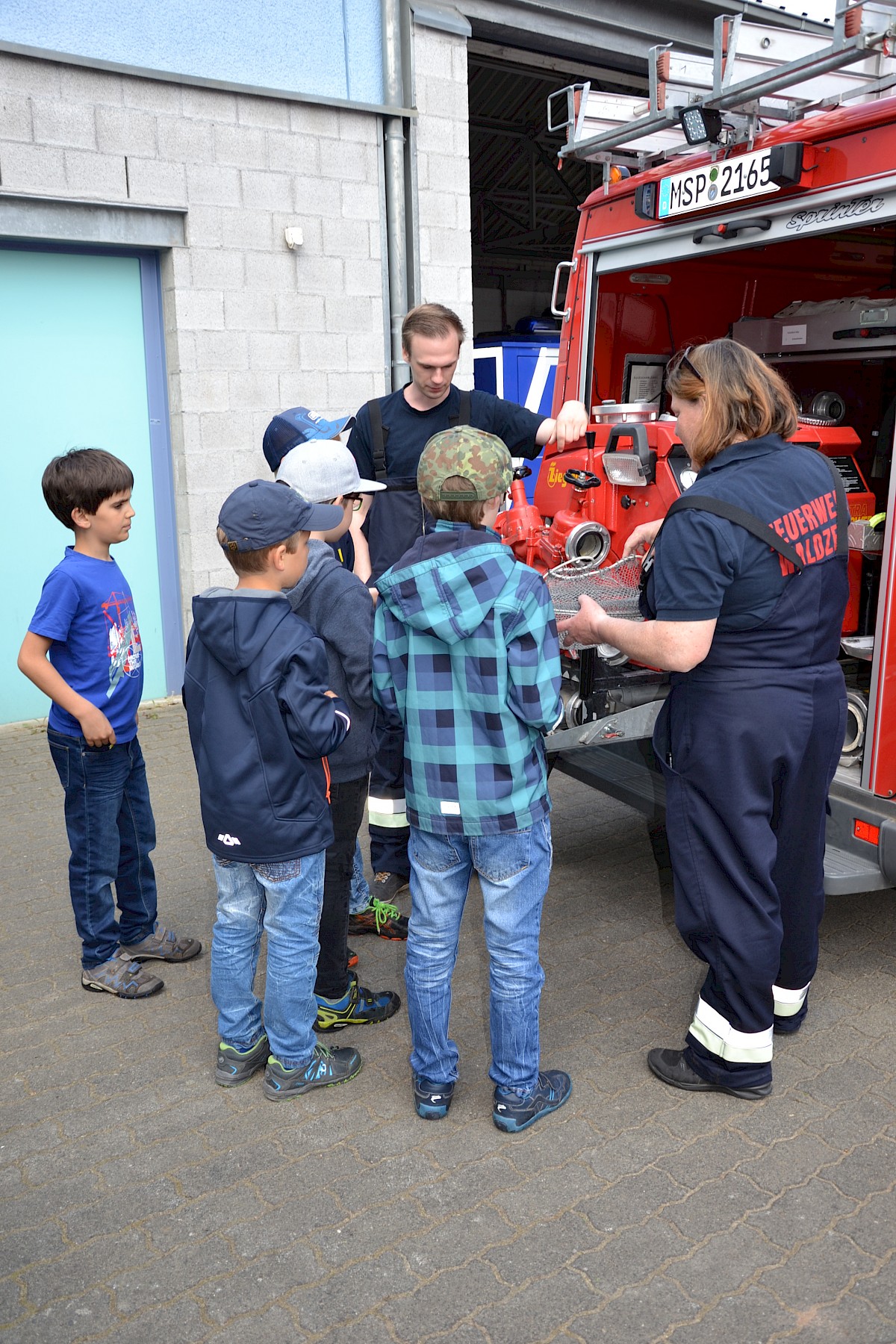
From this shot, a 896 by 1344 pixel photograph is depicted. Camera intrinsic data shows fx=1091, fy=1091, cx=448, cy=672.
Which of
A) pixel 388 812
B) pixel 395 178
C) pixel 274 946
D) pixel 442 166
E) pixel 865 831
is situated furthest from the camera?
pixel 442 166

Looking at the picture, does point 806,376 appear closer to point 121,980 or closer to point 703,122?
point 703,122

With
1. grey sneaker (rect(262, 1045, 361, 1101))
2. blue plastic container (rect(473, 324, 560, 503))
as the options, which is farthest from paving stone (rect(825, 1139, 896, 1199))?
blue plastic container (rect(473, 324, 560, 503))

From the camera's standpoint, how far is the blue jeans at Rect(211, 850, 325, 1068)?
2834 mm

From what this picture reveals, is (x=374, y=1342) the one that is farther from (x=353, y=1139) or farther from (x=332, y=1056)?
(x=332, y=1056)

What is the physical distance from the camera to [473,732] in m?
2.61

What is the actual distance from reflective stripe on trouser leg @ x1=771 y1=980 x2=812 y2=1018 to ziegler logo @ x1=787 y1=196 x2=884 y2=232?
2333mm

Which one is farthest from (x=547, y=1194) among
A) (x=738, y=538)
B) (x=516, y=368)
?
(x=516, y=368)

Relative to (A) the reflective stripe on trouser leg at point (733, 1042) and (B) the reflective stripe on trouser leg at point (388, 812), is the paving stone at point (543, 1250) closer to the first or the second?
(A) the reflective stripe on trouser leg at point (733, 1042)

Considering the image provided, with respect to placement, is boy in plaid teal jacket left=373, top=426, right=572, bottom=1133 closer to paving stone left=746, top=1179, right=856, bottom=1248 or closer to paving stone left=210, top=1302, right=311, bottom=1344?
paving stone left=746, top=1179, right=856, bottom=1248

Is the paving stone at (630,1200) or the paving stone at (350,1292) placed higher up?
the paving stone at (630,1200)

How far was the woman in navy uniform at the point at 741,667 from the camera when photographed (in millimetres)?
2646

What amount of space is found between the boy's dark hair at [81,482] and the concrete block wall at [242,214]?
3699 mm

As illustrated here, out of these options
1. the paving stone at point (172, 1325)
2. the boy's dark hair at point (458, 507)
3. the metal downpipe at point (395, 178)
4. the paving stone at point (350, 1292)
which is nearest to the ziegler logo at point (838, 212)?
the boy's dark hair at point (458, 507)

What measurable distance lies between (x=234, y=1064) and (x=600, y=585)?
2.08m
